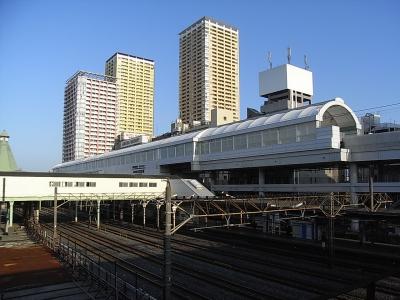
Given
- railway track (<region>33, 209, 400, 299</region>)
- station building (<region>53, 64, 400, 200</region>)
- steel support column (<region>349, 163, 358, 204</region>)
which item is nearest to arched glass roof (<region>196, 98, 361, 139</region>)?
station building (<region>53, 64, 400, 200</region>)

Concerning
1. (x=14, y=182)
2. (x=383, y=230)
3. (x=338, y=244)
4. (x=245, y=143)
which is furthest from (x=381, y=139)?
(x=14, y=182)

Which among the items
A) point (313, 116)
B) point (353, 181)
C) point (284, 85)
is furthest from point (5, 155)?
point (353, 181)

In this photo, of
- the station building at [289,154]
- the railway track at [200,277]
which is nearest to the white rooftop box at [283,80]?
the station building at [289,154]

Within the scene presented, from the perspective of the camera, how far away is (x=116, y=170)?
99.3 meters

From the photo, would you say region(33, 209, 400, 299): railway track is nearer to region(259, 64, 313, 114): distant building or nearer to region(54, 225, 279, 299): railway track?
region(54, 225, 279, 299): railway track

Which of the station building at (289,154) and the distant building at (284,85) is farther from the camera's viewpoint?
the distant building at (284,85)

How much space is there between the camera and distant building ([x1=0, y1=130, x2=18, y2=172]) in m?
89.1

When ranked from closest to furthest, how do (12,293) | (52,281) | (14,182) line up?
(12,293) → (52,281) → (14,182)

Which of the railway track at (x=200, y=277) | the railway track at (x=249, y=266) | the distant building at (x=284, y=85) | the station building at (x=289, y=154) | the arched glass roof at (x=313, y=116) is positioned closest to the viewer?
the railway track at (x=200, y=277)

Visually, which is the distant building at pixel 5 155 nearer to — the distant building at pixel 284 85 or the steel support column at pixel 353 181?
the distant building at pixel 284 85

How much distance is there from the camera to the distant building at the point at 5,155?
3509 inches

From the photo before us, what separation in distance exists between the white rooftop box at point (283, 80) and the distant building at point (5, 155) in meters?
63.0

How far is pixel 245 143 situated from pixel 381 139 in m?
21.3

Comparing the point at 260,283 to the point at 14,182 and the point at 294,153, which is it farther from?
the point at 14,182
